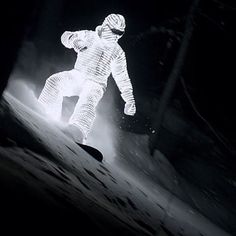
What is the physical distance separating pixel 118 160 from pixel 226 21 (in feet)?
17.6

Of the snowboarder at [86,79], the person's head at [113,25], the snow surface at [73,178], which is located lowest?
the snow surface at [73,178]

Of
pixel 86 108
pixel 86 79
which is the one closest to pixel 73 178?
pixel 86 108

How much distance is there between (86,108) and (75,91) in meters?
0.40

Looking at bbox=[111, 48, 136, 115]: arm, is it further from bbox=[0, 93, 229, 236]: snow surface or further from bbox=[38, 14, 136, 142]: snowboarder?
bbox=[0, 93, 229, 236]: snow surface

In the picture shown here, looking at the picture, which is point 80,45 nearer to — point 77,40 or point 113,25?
point 77,40

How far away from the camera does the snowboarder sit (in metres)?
6.95

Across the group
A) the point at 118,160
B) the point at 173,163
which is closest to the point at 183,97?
the point at 173,163

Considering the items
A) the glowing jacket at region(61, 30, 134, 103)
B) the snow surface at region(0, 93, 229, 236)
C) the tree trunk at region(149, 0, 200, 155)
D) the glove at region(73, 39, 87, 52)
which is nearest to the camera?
the snow surface at region(0, 93, 229, 236)

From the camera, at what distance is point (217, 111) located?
540 inches

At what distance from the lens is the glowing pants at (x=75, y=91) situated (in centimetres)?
694

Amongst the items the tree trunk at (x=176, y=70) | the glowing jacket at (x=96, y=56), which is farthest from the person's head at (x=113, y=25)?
the tree trunk at (x=176, y=70)

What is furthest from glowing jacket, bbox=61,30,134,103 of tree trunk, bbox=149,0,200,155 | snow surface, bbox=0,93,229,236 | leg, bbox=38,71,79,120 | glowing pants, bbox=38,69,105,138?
tree trunk, bbox=149,0,200,155

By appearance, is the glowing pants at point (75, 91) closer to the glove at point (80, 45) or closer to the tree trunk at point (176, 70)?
the glove at point (80, 45)

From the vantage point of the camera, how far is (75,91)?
716 centimetres
